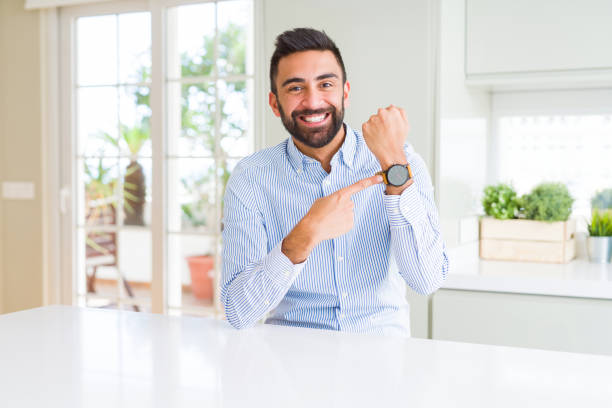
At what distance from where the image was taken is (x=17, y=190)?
3.74 metres

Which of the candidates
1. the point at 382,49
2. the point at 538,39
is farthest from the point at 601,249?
the point at 382,49

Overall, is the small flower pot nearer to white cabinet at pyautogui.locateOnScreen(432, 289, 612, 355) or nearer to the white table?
white cabinet at pyautogui.locateOnScreen(432, 289, 612, 355)

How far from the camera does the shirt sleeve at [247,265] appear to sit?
4.68 ft

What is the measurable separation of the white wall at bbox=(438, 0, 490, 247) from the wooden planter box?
0.07 meters

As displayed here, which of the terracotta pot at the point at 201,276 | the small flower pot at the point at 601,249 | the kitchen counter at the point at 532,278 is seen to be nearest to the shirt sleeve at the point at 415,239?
the kitchen counter at the point at 532,278

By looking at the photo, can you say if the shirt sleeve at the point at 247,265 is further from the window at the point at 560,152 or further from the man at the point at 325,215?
the window at the point at 560,152

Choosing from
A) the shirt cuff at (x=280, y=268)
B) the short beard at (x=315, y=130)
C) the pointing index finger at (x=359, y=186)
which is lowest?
the shirt cuff at (x=280, y=268)

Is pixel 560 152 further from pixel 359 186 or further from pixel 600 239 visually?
pixel 359 186

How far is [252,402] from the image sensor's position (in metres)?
0.94

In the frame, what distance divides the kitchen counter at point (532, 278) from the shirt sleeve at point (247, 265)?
843 mm

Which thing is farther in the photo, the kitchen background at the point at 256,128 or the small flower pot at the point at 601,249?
the small flower pot at the point at 601,249

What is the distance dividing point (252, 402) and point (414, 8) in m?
1.76

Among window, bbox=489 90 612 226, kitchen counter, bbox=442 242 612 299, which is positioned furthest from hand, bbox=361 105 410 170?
window, bbox=489 90 612 226

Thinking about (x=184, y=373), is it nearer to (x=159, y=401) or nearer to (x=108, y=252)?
(x=159, y=401)
